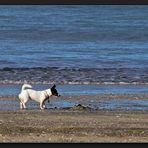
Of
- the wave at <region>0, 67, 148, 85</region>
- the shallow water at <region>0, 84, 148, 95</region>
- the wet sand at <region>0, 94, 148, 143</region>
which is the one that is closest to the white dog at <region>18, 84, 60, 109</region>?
the wet sand at <region>0, 94, 148, 143</region>

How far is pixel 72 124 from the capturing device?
33.0 feet

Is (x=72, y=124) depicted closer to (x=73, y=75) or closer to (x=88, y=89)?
(x=88, y=89)

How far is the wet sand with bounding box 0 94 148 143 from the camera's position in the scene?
319 inches

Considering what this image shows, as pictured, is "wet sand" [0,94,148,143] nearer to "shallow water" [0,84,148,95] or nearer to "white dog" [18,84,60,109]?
"white dog" [18,84,60,109]

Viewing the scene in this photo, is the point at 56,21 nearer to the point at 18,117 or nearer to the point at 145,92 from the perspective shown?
the point at 145,92

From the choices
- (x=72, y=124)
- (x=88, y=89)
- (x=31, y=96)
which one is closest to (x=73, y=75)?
(x=88, y=89)

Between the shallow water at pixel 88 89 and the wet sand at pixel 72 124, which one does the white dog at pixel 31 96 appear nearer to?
the wet sand at pixel 72 124

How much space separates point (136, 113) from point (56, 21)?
190ft

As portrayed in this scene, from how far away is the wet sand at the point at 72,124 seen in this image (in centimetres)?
811

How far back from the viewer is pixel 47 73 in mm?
21953

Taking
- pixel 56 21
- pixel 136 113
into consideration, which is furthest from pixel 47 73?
pixel 56 21

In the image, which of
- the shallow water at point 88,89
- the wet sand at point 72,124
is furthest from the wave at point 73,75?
the wet sand at point 72,124

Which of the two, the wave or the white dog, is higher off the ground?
the wave

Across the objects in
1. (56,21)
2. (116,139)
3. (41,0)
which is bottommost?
(116,139)
